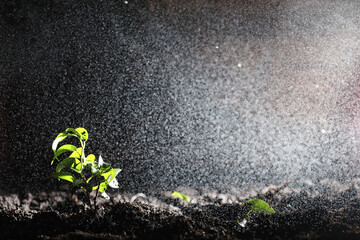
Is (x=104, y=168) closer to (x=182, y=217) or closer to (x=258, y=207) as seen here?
(x=182, y=217)

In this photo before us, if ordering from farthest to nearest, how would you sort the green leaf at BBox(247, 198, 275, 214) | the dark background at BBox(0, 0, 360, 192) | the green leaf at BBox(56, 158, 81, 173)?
A: the dark background at BBox(0, 0, 360, 192), the green leaf at BBox(247, 198, 275, 214), the green leaf at BBox(56, 158, 81, 173)

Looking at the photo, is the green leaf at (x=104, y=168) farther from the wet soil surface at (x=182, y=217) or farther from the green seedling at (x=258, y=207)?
the green seedling at (x=258, y=207)

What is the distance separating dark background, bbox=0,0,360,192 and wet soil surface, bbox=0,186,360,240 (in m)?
0.06

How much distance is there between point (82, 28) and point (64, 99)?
0.99ft

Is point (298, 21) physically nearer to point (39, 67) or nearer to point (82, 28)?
point (82, 28)

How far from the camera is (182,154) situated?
1060mm

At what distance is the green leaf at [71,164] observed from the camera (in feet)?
2.29

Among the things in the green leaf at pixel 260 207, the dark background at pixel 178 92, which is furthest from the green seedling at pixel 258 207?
the dark background at pixel 178 92

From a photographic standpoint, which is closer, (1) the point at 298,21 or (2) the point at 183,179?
(2) the point at 183,179

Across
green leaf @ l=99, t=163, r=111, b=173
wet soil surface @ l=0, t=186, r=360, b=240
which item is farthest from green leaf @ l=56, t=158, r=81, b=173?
wet soil surface @ l=0, t=186, r=360, b=240

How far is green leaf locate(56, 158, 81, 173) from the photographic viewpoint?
0.70 meters

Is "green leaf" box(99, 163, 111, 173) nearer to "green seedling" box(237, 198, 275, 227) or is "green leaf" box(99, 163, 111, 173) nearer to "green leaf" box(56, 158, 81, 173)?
"green leaf" box(56, 158, 81, 173)

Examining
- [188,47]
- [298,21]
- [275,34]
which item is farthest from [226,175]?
[298,21]

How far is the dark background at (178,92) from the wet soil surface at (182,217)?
0.06 metres
